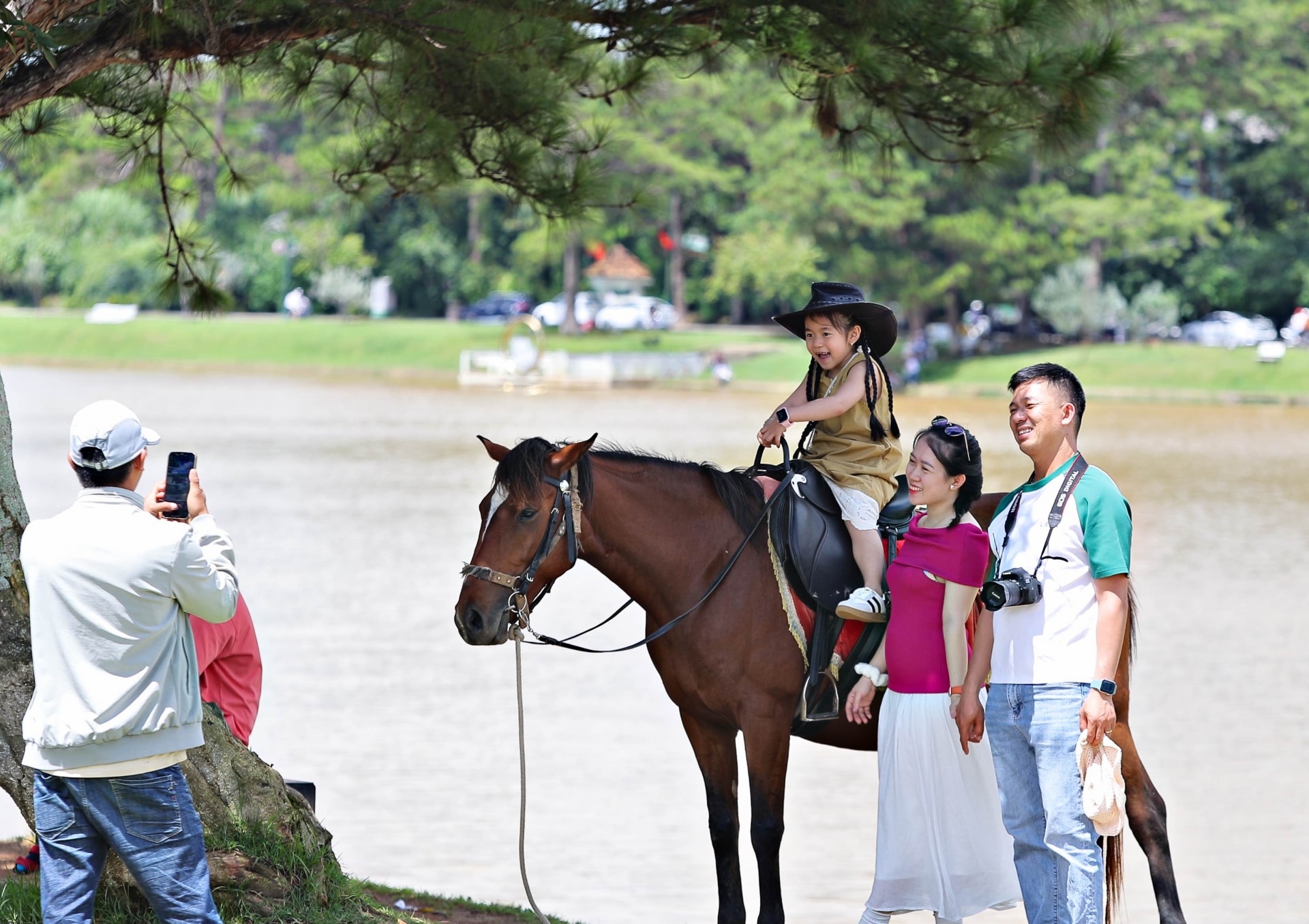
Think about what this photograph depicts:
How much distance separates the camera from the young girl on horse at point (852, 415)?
534cm

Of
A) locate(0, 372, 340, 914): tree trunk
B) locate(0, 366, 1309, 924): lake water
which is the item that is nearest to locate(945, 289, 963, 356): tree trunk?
locate(0, 366, 1309, 924): lake water

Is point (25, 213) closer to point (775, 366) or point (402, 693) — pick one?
point (775, 366)

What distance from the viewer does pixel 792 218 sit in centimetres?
4788

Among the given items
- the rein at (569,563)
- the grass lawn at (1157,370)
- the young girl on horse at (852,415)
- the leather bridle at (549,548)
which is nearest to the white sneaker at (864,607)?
the young girl on horse at (852,415)

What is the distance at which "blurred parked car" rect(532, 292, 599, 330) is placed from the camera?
5769cm

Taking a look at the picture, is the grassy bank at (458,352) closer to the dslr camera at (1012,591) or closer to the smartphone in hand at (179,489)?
the dslr camera at (1012,591)

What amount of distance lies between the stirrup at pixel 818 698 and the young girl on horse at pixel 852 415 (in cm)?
23

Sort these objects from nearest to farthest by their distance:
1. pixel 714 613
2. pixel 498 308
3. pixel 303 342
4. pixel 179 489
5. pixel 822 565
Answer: pixel 179 489
pixel 714 613
pixel 822 565
pixel 303 342
pixel 498 308

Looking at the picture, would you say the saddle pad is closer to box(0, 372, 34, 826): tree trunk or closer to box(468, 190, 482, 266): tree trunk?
box(0, 372, 34, 826): tree trunk

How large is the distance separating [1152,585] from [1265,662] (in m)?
3.16

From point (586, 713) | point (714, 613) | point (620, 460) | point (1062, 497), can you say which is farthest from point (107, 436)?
point (586, 713)

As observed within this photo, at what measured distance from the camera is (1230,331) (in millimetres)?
48906

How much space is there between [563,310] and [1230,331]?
23286 millimetres

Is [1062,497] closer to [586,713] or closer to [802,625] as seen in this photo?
[802,625]
